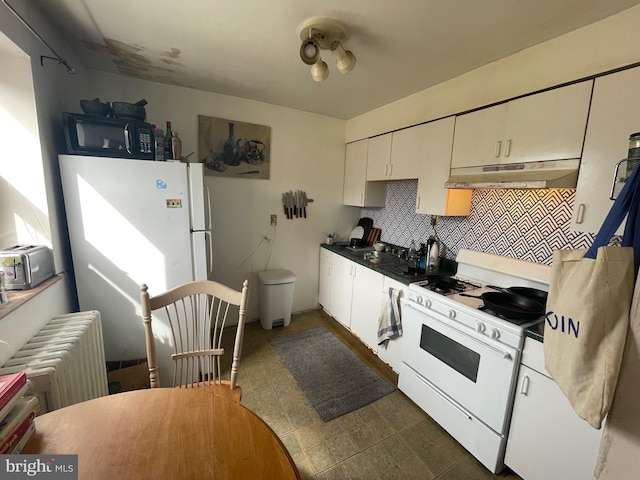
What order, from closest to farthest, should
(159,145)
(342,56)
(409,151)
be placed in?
1. (342,56)
2. (159,145)
3. (409,151)

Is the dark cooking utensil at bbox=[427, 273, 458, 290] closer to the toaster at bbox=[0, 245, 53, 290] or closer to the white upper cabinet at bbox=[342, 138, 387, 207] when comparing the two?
the white upper cabinet at bbox=[342, 138, 387, 207]

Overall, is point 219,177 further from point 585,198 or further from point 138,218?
point 585,198

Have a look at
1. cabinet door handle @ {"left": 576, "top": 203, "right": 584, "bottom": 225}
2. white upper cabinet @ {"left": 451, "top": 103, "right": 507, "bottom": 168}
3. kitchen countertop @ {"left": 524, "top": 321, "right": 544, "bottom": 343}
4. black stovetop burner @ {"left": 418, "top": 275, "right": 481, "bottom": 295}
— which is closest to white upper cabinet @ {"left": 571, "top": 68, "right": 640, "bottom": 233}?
cabinet door handle @ {"left": 576, "top": 203, "right": 584, "bottom": 225}

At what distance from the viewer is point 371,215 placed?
3.38 m

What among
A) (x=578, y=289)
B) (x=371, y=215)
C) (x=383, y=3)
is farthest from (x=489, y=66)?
(x=371, y=215)

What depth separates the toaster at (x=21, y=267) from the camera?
1284mm

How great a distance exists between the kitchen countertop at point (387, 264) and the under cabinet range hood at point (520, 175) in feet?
2.54

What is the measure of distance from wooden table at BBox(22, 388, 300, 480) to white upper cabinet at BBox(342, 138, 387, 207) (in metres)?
2.52

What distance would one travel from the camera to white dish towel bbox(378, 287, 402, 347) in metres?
2.13

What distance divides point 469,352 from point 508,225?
1.02 meters

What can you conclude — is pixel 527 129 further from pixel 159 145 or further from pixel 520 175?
pixel 159 145

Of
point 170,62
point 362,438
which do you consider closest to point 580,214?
point 362,438

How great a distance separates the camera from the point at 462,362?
161 cm

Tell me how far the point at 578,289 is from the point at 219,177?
2.74 metres
